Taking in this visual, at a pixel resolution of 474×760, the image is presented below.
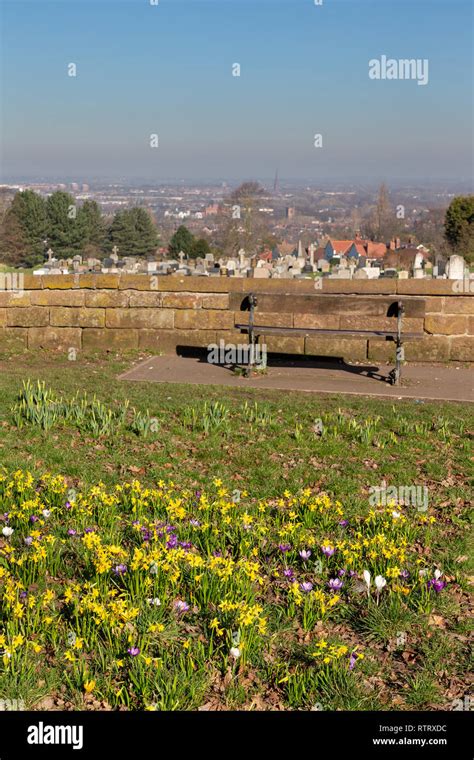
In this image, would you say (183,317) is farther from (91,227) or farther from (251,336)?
(91,227)

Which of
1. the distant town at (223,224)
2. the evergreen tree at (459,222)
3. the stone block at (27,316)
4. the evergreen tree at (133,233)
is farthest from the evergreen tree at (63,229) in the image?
the stone block at (27,316)

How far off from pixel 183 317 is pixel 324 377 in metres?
2.36

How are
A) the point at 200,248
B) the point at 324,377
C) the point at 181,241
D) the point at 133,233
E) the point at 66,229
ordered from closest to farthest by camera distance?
the point at 324,377, the point at 200,248, the point at 181,241, the point at 66,229, the point at 133,233

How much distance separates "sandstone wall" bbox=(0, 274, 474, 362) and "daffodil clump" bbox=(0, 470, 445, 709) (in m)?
5.02

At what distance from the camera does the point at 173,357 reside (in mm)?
10695

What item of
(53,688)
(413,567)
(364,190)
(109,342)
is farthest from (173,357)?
(364,190)

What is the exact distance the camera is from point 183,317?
10.9 metres

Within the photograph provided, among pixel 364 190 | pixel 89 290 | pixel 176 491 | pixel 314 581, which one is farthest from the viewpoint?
pixel 364 190

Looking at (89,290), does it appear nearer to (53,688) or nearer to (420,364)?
(420,364)

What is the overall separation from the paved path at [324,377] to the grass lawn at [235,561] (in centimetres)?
119

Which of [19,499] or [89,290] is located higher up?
[89,290]

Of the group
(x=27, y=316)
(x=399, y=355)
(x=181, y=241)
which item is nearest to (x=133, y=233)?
(x=181, y=241)

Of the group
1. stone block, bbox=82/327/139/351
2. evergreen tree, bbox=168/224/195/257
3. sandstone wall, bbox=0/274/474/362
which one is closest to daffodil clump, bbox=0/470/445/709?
sandstone wall, bbox=0/274/474/362

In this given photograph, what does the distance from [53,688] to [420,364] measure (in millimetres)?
7605
